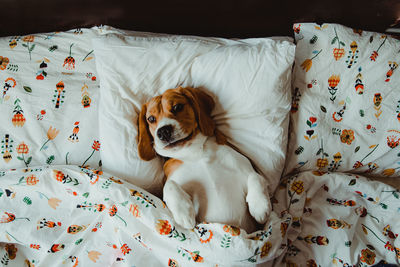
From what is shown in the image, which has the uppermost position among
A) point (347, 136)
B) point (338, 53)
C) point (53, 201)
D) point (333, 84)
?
point (338, 53)

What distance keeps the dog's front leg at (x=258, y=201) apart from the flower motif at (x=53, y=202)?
0.82 meters

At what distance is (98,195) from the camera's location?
1203 millimetres

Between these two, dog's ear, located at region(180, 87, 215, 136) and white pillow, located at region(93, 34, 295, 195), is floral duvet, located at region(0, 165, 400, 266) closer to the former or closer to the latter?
white pillow, located at region(93, 34, 295, 195)

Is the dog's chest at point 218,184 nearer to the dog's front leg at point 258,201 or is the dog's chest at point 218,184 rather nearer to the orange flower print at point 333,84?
the dog's front leg at point 258,201

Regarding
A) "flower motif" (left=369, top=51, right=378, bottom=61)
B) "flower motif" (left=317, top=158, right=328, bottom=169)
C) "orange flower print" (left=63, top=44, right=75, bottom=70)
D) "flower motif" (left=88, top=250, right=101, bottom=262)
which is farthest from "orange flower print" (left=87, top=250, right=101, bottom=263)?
"flower motif" (left=369, top=51, right=378, bottom=61)

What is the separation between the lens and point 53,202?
1284 mm

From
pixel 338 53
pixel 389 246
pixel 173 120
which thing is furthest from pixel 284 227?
pixel 338 53

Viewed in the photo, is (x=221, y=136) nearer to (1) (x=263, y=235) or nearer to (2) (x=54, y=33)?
(1) (x=263, y=235)

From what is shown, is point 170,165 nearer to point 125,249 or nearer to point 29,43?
point 125,249

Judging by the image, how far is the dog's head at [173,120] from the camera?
1146 mm

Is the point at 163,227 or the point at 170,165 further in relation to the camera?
the point at 170,165

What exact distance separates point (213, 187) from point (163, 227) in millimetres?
249

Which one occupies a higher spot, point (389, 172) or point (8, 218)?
point (389, 172)

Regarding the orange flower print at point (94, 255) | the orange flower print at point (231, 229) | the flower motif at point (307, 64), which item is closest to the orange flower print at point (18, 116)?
the orange flower print at point (94, 255)
